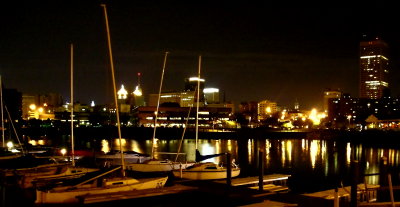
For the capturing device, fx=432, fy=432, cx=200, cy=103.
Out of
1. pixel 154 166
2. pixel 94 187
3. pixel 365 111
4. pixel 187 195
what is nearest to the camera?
pixel 94 187

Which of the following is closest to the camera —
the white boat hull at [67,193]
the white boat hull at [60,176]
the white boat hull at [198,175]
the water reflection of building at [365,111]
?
the white boat hull at [67,193]

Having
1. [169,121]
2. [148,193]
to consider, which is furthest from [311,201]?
[169,121]

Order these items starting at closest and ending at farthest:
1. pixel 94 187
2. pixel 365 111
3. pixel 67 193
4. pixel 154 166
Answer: pixel 67 193 → pixel 94 187 → pixel 154 166 → pixel 365 111

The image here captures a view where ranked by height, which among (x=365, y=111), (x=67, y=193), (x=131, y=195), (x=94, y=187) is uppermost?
(x=94, y=187)

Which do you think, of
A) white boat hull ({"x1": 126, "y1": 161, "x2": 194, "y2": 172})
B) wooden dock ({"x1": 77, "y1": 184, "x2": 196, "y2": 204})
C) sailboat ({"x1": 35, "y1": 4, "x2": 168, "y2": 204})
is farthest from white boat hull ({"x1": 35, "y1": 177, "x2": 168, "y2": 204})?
white boat hull ({"x1": 126, "y1": 161, "x2": 194, "y2": 172})

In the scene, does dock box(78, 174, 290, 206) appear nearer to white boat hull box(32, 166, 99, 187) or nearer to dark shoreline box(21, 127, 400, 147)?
white boat hull box(32, 166, 99, 187)

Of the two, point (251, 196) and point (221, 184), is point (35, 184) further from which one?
point (251, 196)

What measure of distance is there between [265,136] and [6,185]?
312 feet

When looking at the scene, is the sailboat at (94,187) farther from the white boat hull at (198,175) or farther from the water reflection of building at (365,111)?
the water reflection of building at (365,111)

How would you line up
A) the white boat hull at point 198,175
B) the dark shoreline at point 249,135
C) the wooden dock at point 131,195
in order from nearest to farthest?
the wooden dock at point 131,195 < the white boat hull at point 198,175 < the dark shoreline at point 249,135

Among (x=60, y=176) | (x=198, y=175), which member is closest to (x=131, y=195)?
(x=60, y=176)

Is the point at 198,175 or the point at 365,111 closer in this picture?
the point at 198,175

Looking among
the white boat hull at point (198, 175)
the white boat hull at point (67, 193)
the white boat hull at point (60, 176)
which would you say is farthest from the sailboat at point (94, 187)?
the white boat hull at point (198, 175)

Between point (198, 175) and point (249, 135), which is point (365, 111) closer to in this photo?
point (249, 135)
